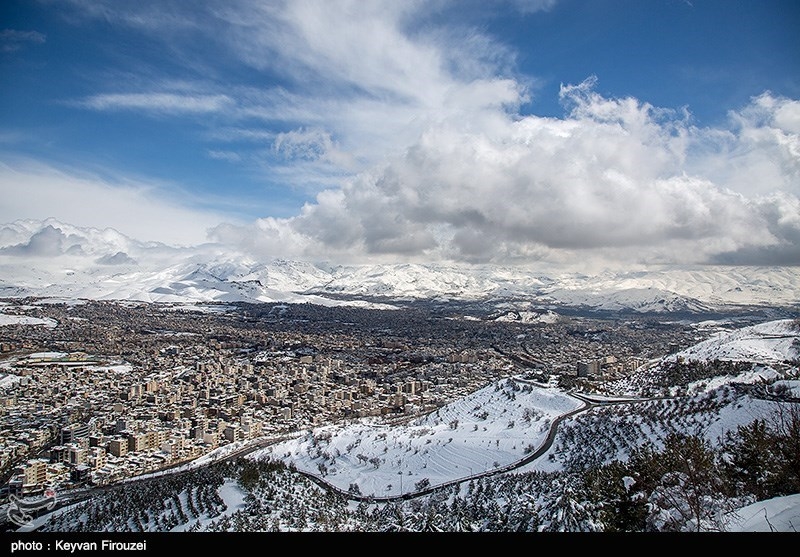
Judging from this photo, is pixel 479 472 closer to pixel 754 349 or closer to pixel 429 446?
pixel 429 446

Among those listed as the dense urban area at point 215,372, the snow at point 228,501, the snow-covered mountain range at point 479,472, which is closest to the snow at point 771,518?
the snow-covered mountain range at point 479,472

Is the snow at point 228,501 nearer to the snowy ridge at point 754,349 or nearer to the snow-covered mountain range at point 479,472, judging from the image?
the snow-covered mountain range at point 479,472

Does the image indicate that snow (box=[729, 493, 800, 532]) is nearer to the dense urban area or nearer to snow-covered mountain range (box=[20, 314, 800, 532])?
snow-covered mountain range (box=[20, 314, 800, 532])

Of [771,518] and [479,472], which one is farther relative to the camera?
[479,472]

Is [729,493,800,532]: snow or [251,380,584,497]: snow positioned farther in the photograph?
[251,380,584,497]: snow

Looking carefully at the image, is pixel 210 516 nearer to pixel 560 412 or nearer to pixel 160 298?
pixel 560 412

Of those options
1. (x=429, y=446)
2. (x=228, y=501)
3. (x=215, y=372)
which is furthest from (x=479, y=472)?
(x=215, y=372)

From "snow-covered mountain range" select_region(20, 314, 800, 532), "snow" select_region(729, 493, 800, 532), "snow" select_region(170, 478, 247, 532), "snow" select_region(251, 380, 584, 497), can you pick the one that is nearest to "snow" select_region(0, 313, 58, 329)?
"snow-covered mountain range" select_region(20, 314, 800, 532)

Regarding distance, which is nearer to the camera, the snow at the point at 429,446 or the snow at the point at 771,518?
the snow at the point at 771,518

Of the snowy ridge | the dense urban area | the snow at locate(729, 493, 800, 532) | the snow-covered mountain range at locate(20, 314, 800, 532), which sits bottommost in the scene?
the dense urban area
